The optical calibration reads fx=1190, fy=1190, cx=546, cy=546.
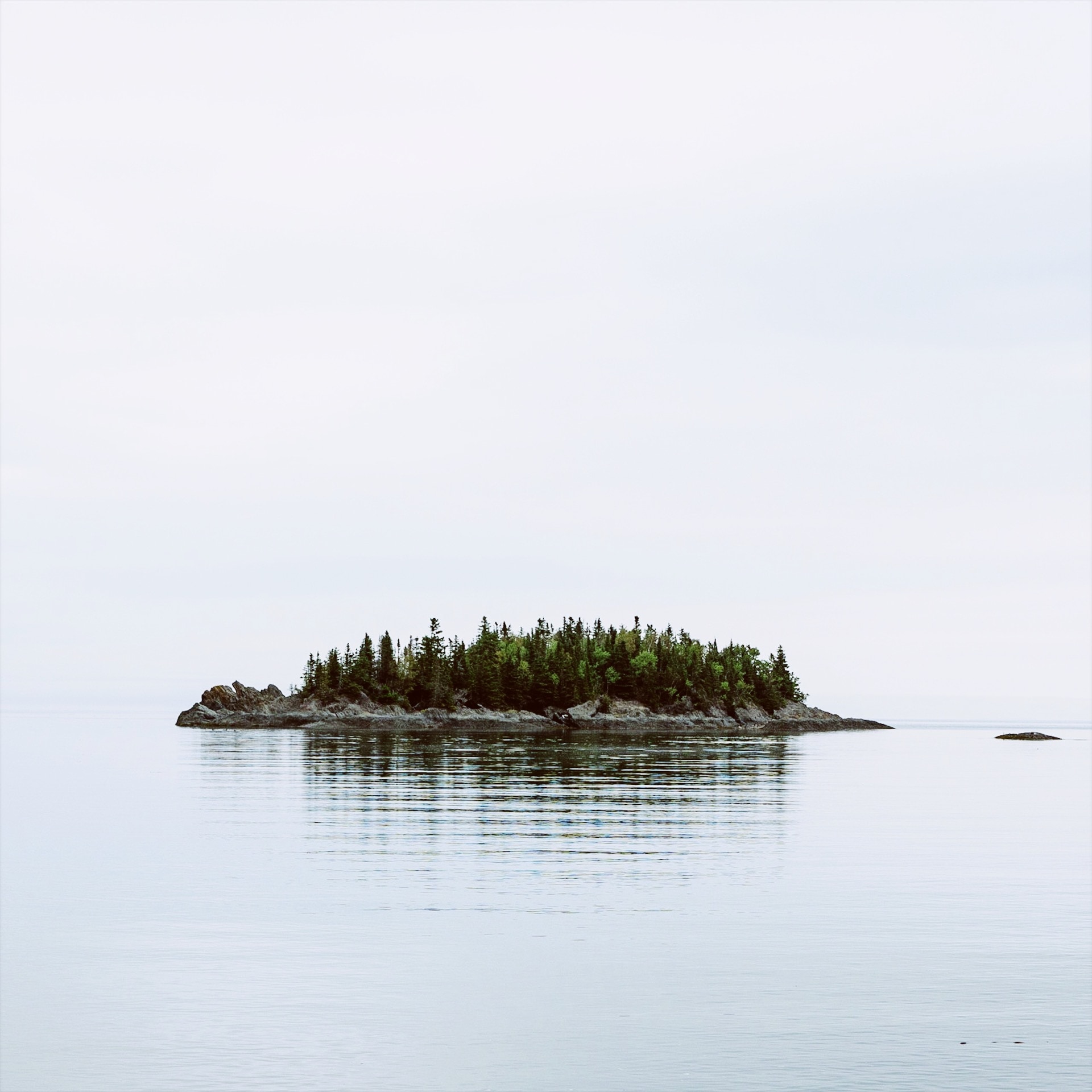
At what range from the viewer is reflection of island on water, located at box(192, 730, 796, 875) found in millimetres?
45875

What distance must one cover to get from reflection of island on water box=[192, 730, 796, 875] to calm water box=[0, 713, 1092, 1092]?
0.46 m

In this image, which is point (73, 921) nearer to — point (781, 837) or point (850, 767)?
point (781, 837)

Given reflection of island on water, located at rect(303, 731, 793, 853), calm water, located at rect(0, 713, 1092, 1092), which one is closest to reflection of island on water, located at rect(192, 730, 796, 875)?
reflection of island on water, located at rect(303, 731, 793, 853)

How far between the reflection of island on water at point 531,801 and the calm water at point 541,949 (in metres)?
0.46

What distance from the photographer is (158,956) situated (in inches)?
1069

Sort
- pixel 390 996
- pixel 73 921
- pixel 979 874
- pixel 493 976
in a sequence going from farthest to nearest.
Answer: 1. pixel 979 874
2. pixel 73 921
3. pixel 493 976
4. pixel 390 996

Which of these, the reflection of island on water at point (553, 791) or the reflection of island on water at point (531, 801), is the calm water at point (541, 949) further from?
the reflection of island on water at point (553, 791)

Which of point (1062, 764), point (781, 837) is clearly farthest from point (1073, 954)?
A: point (1062, 764)

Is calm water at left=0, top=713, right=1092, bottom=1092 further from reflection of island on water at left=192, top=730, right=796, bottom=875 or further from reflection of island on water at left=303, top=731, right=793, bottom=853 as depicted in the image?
reflection of island on water at left=303, top=731, right=793, bottom=853

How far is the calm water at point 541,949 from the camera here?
768 inches

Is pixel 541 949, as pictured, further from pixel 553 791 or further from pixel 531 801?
pixel 553 791

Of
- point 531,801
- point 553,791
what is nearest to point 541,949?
point 531,801

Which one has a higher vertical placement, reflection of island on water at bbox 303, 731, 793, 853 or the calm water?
the calm water

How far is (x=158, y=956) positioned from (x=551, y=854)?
19.1m
